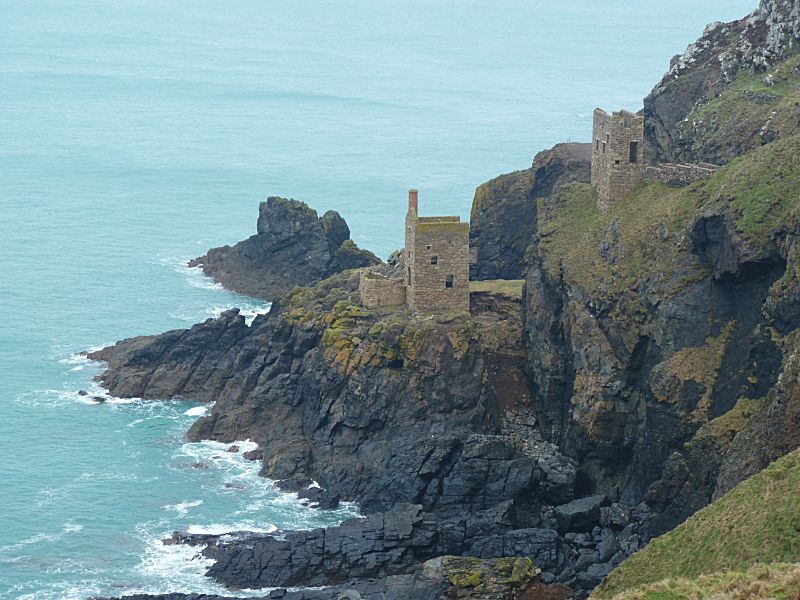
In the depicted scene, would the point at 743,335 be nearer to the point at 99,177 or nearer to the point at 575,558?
the point at 575,558

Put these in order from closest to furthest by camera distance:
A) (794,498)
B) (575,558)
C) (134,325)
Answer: (794,498)
(575,558)
(134,325)

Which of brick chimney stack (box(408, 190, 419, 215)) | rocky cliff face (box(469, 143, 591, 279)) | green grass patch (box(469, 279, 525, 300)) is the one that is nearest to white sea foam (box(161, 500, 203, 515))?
brick chimney stack (box(408, 190, 419, 215))

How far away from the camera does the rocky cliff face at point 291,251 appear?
122494 millimetres

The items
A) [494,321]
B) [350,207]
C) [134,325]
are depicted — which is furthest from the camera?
[350,207]

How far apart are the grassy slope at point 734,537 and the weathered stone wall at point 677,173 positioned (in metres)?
26.9

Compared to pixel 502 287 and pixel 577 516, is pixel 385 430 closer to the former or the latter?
pixel 577 516

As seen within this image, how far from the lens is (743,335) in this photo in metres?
80.9

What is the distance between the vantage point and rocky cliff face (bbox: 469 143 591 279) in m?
108

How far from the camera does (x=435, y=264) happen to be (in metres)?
94.5

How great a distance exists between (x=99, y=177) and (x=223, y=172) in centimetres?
1464

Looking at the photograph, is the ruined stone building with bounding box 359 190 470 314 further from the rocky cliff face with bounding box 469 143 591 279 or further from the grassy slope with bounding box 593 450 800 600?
the grassy slope with bounding box 593 450 800 600

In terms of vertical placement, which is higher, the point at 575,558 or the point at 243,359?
the point at 243,359

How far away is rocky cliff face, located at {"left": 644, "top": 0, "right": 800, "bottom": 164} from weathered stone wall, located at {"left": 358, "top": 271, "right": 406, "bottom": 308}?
18362 millimetres

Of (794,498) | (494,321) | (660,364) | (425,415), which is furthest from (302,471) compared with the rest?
(794,498)
